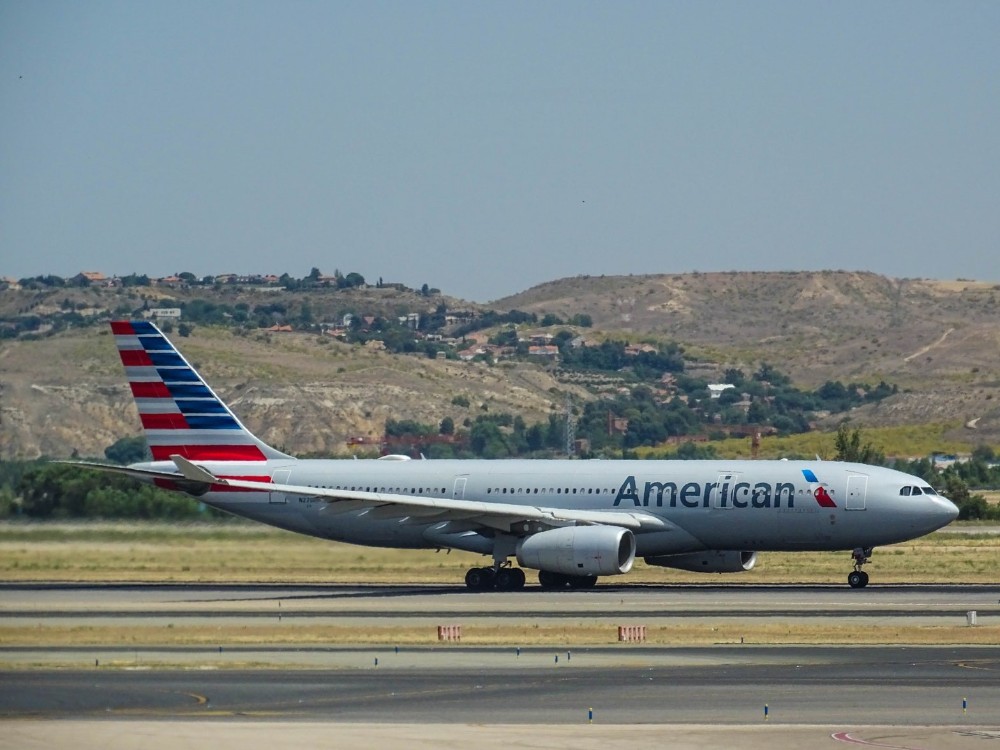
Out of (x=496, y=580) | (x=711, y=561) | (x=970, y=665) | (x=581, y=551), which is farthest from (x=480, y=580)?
(x=970, y=665)

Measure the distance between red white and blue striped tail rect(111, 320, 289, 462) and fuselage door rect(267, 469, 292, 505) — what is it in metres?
1.24

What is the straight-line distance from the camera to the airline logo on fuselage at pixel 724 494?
53.5 metres

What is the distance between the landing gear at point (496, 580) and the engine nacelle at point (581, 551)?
901 mm

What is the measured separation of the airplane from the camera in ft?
175

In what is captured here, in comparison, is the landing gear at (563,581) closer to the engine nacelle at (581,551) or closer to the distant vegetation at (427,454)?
the engine nacelle at (581,551)

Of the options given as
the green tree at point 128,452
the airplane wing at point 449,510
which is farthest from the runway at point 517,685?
the green tree at point 128,452

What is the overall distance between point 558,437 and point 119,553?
9564 cm

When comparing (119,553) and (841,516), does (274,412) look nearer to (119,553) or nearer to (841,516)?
(119,553)

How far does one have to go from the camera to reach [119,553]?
205 feet

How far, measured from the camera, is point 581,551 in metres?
52.4

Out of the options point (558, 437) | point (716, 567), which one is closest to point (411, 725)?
point (716, 567)

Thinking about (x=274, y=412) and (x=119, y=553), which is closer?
(x=119, y=553)

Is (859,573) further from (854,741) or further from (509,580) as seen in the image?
(854,741)

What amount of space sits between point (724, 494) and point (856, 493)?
12.3 feet
